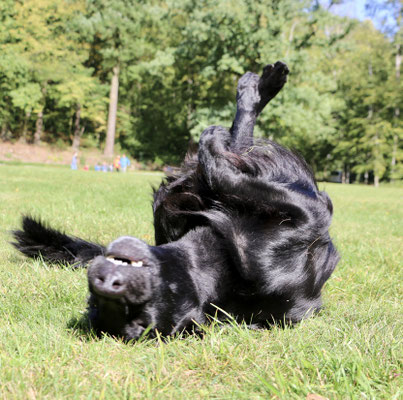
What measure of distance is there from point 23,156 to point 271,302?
3069 centimetres

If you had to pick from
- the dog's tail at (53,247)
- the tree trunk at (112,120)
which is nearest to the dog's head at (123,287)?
the dog's tail at (53,247)

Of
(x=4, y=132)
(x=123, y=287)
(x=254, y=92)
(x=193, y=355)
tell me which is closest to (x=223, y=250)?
(x=193, y=355)

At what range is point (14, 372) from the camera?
1.50 m

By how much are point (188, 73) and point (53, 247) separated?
104ft

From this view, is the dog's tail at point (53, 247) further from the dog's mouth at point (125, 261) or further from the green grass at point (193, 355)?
the dog's mouth at point (125, 261)

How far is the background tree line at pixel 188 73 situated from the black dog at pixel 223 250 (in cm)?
2373

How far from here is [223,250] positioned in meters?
2.15

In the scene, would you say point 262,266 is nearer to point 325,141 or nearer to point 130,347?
point 130,347

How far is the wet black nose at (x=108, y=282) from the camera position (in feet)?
5.04

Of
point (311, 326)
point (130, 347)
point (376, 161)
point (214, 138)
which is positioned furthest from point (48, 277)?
point (376, 161)

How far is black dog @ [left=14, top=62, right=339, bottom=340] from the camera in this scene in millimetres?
1686

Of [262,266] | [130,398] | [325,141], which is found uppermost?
[325,141]

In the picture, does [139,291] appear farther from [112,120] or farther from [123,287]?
[112,120]

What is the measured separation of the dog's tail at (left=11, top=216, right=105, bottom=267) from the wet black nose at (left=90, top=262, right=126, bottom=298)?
1419mm
